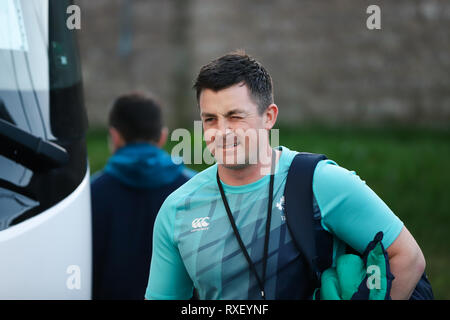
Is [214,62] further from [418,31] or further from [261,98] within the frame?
[418,31]

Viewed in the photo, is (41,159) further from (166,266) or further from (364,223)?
(364,223)

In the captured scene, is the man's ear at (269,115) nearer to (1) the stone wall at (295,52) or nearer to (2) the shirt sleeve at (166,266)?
(2) the shirt sleeve at (166,266)

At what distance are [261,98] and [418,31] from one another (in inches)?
385

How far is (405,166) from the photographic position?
9484 mm

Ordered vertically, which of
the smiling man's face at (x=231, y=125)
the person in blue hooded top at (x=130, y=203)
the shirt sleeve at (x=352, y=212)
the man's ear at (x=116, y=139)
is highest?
the smiling man's face at (x=231, y=125)

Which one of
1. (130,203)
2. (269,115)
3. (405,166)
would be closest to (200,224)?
(269,115)

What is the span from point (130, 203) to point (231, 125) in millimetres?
1966

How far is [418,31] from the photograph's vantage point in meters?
11.4

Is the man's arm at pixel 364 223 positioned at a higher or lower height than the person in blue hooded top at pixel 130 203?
higher

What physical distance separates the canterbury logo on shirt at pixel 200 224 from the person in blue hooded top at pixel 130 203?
175cm

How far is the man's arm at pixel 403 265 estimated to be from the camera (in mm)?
2182

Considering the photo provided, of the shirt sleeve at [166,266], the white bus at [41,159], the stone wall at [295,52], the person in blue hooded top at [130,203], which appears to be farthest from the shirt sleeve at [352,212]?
the stone wall at [295,52]

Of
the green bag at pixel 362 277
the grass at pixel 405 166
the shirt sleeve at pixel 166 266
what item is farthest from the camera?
the grass at pixel 405 166
